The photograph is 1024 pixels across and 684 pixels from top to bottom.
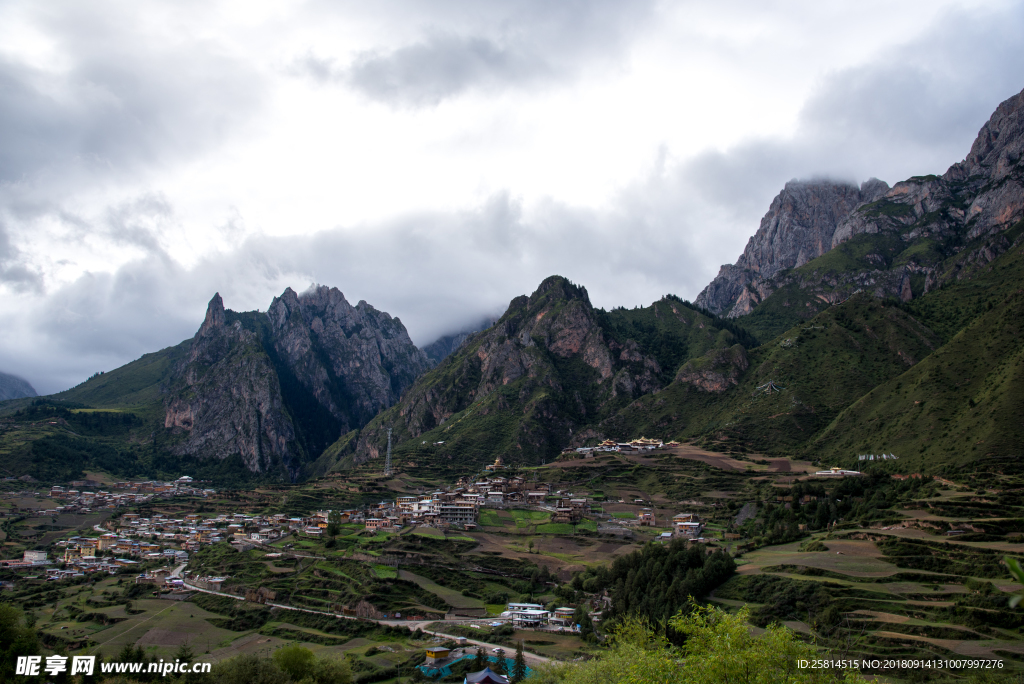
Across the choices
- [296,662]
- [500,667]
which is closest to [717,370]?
[500,667]

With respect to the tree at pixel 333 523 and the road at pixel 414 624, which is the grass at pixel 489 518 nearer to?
the tree at pixel 333 523

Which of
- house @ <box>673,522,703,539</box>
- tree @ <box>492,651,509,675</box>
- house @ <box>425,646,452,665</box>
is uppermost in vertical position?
house @ <box>673,522,703,539</box>

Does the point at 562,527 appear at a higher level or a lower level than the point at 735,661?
lower

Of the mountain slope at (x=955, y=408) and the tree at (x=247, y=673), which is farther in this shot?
the mountain slope at (x=955, y=408)

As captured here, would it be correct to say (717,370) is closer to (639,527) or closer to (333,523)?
(639,527)

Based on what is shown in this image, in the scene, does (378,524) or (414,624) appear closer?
(414,624)

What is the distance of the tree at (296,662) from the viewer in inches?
2015

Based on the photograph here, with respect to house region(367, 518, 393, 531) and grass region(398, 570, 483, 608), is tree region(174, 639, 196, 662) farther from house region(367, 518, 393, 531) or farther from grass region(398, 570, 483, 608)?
house region(367, 518, 393, 531)

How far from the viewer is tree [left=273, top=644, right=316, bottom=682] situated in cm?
5119

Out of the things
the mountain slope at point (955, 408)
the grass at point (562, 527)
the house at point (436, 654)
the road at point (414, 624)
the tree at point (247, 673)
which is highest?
the mountain slope at point (955, 408)

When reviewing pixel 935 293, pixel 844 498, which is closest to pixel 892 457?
pixel 844 498

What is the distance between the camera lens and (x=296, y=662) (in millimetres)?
52594

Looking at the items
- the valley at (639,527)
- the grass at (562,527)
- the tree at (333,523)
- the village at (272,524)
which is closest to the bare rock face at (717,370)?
the valley at (639,527)

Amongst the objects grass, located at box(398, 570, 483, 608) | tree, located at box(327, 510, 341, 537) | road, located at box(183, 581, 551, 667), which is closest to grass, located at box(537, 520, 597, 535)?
grass, located at box(398, 570, 483, 608)
